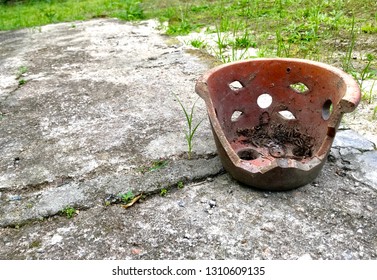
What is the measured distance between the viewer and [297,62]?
2.22 m

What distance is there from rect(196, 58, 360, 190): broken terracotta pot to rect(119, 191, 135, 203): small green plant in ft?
1.56

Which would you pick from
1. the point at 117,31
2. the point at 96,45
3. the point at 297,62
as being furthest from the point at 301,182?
the point at 117,31

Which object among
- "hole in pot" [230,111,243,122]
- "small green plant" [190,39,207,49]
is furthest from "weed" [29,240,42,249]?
"small green plant" [190,39,207,49]

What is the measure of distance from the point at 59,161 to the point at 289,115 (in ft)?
4.72

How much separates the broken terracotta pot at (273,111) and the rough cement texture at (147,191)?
14cm

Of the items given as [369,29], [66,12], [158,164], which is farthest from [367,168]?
[66,12]

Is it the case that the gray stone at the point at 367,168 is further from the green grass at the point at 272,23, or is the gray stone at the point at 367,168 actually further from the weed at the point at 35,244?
the weed at the point at 35,244

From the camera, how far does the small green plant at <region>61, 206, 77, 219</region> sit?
5.87 ft

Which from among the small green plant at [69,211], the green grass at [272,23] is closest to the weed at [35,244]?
the small green plant at [69,211]

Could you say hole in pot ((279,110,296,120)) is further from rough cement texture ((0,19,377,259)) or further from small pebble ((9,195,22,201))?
small pebble ((9,195,22,201))

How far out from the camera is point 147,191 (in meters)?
1.92

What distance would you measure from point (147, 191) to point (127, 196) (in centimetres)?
10

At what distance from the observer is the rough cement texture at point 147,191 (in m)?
1.58
